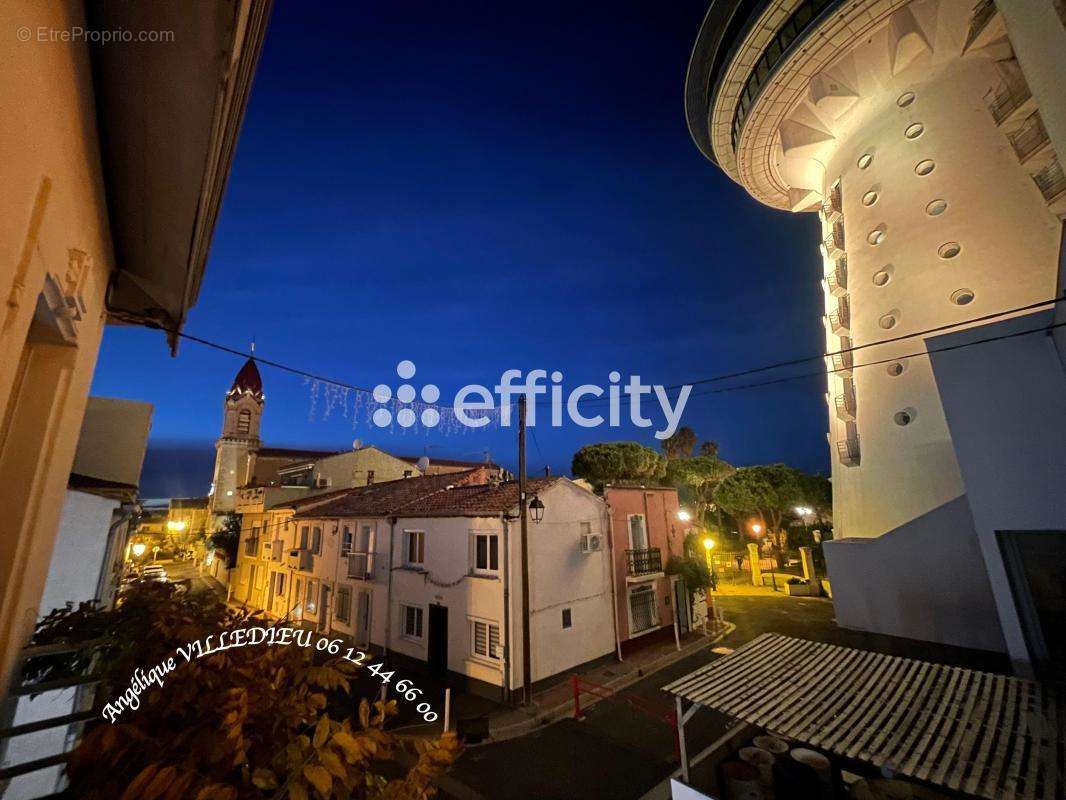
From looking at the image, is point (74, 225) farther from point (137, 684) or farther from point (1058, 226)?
point (1058, 226)

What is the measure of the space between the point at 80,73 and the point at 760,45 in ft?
103

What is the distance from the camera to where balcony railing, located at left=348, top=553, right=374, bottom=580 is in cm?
1878

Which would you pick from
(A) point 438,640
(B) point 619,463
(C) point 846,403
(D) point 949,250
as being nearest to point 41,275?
(A) point 438,640

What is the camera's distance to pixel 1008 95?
59.2ft

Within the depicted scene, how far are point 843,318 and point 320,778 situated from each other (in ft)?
94.5

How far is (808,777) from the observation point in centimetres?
752

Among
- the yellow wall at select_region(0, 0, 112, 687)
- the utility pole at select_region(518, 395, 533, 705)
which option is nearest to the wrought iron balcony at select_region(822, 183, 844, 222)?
the utility pole at select_region(518, 395, 533, 705)

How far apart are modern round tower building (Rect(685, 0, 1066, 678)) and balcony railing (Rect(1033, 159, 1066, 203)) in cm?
7

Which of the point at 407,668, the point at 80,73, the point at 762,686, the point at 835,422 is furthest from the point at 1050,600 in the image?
the point at 407,668

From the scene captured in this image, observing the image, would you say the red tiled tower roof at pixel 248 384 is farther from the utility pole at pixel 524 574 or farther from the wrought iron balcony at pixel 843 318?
the wrought iron balcony at pixel 843 318

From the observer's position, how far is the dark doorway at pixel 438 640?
50.9 feet

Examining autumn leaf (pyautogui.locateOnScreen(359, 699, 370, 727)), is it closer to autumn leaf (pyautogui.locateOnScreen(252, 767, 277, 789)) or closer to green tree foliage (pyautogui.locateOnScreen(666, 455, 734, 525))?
autumn leaf (pyautogui.locateOnScreen(252, 767, 277, 789))

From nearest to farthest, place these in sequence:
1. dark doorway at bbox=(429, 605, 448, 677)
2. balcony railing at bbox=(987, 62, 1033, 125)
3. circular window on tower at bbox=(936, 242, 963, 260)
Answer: dark doorway at bbox=(429, 605, 448, 677) < balcony railing at bbox=(987, 62, 1033, 125) < circular window on tower at bbox=(936, 242, 963, 260)

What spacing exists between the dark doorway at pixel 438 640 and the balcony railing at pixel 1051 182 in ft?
90.4
